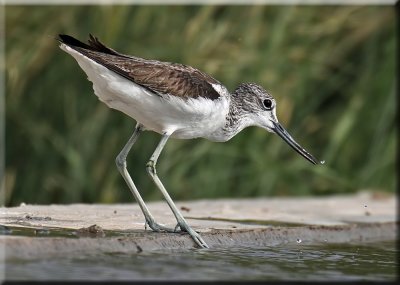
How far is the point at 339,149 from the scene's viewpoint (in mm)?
10094

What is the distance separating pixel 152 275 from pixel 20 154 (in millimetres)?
4894

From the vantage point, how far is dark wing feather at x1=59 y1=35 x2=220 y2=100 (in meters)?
6.09

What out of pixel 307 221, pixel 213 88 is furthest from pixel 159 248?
pixel 307 221

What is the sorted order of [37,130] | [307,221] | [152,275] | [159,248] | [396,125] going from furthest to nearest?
[396,125], [37,130], [307,221], [159,248], [152,275]

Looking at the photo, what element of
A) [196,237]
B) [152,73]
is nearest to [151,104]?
[152,73]

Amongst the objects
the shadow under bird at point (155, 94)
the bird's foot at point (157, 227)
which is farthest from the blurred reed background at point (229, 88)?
the bird's foot at point (157, 227)

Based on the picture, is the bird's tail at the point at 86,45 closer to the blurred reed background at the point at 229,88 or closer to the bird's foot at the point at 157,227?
the bird's foot at the point at 157,227

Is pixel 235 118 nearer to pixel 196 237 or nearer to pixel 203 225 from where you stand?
pixel 203 225

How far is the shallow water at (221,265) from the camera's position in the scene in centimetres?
461

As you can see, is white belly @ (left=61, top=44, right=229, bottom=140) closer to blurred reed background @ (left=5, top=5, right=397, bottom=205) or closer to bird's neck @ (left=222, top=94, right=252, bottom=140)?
bird's neck @ (left=222, top=94, right=252, bottom=140)

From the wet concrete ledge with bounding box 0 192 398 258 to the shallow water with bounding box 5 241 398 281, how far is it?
0.12m

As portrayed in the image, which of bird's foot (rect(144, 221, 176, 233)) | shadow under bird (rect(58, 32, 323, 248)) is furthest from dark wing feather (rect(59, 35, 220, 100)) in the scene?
bird's foot (rect(144, 221, 176, 233))

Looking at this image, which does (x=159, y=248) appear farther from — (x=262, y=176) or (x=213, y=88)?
(x=262, y=176)

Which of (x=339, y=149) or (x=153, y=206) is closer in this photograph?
(x=153, y=206)
